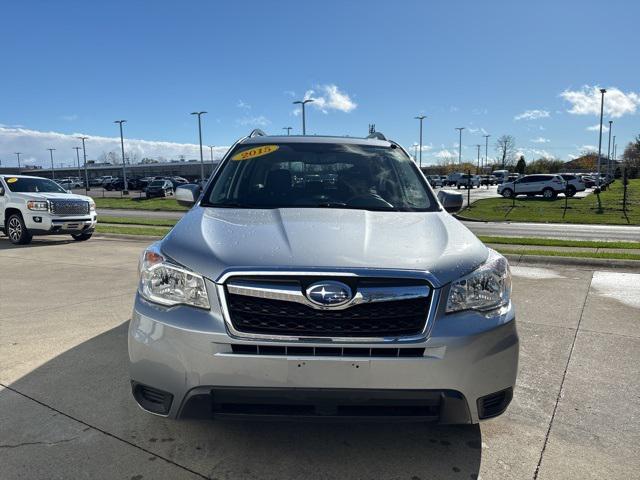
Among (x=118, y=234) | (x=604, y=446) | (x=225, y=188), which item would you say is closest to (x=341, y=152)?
(x=225, y=188)

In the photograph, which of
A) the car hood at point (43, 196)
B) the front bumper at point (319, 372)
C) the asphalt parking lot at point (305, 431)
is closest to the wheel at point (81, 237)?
the car hood at point (43, 196)

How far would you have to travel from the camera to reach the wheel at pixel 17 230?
11.9 metres

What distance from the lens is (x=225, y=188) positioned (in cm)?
390

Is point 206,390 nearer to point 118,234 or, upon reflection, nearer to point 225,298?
point 225,298

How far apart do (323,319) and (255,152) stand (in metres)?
2.28

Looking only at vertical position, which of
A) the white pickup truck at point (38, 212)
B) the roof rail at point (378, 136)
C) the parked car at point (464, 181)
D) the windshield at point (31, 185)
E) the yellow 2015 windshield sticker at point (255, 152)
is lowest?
the parked car at point (464, 181)

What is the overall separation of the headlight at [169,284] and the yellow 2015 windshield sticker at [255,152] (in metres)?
1.65

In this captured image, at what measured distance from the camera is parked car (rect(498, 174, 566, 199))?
3812cm

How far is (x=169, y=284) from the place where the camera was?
2.59m

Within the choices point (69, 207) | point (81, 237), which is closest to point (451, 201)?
point (69, 207)

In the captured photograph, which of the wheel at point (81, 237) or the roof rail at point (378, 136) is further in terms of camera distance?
the wheel at point (81, 237)

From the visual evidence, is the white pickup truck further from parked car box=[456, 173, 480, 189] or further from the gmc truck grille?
parked car box=[456, 173, 480, 189]

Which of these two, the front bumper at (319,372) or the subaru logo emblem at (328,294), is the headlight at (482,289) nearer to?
the front bumper at (319,372)

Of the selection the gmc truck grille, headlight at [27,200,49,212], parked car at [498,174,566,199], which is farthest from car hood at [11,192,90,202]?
parked car at [498,174,566,199]
